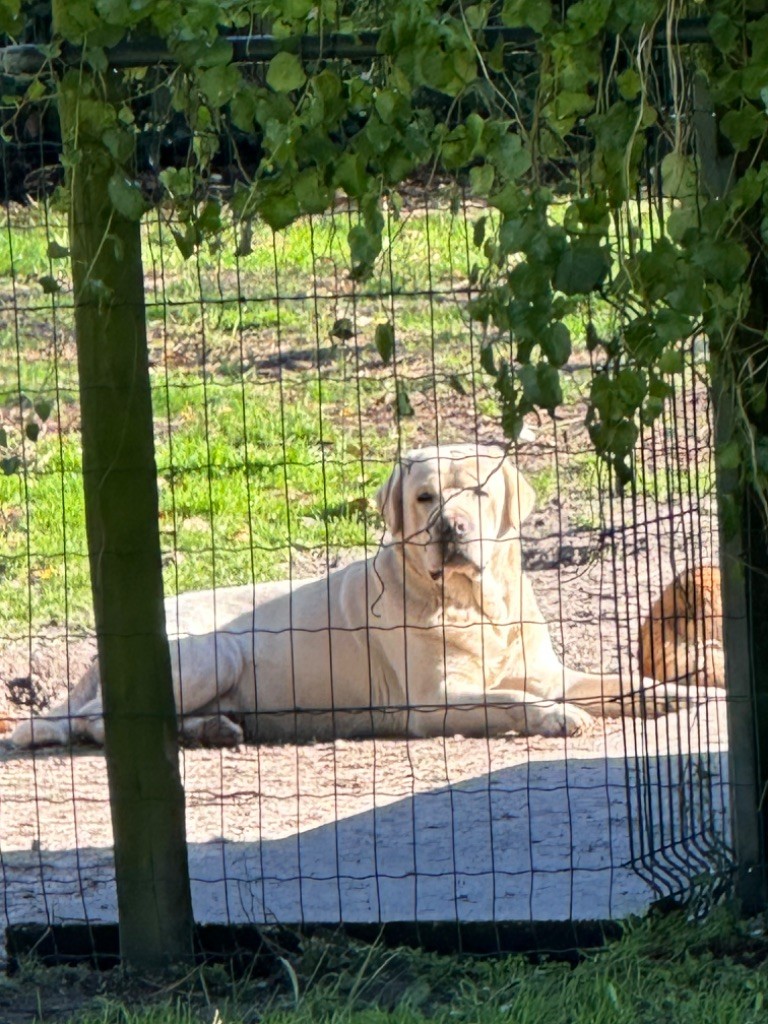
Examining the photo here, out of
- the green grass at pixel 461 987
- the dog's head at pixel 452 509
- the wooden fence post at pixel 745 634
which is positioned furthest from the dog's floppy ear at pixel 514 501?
the green grass at pixel 461 987

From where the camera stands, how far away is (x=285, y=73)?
3268mm

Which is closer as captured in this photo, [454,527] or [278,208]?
[278,208]

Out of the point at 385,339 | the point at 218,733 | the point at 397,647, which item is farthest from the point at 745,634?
the point at 397,647

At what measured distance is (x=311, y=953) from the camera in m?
3.94

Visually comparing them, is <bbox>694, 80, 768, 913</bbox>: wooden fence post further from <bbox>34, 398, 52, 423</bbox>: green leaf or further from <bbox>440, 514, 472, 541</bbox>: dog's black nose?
<bbox>440, 514, 472, 541</bbox>: dog's black nose

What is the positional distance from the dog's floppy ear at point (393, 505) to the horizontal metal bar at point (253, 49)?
3.48 meters

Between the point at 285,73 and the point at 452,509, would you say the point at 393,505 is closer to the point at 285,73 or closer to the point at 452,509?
the point at 452,509

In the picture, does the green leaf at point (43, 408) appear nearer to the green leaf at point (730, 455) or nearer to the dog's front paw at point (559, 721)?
the green leaf at point (730, 455)

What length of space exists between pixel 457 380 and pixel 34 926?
5.88 feet

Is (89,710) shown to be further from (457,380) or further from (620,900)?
(457,380)

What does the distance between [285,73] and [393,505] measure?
394cm

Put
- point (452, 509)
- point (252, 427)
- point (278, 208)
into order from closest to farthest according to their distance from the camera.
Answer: point (278, 208), point (452, 509), point (252, 427)

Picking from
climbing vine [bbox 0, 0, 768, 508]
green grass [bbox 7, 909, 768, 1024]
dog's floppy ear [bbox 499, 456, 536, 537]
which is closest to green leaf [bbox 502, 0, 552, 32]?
climbing vine [bbox 0, 0, 768, 508]

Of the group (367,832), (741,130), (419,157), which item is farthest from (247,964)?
(741,130)
